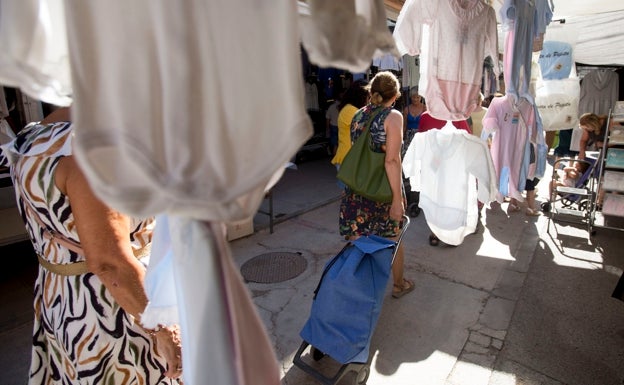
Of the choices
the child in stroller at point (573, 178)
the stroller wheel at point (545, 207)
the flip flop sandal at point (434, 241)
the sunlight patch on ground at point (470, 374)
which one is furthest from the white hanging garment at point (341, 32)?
the stroller wheel at point (545, 207)

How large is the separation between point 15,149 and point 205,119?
3.63 ft

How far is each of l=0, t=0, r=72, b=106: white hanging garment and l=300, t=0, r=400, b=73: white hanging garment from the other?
485 mm

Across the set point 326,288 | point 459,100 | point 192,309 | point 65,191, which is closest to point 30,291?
point 326,288

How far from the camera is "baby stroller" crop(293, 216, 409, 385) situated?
236 cm

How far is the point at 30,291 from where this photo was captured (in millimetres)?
3652

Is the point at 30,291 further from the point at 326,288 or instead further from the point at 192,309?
the point at 192,309

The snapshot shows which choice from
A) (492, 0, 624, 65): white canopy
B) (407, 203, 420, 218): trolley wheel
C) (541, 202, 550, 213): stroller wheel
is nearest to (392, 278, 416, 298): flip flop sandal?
(407, 203, 420, 218): trolley wheel

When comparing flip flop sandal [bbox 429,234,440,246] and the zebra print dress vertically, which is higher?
the zebra print dress

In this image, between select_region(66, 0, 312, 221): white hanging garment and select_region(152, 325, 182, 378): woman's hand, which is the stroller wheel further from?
select_region(66, 0, 312, 221): white hanging garment

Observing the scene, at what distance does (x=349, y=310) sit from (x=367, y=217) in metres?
0.95

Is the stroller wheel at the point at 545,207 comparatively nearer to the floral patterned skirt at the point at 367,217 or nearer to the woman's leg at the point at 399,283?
the woman's leg at the point at 399,283

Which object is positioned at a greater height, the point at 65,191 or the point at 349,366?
the point at 65,191

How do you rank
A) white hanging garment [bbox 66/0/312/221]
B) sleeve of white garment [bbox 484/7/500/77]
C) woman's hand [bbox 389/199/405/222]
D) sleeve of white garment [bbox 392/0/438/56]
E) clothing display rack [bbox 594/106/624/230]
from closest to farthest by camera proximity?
white hanging garment [bbox 66/0/312/221]
sleeve of white garment [bbox 392/0/438/56]
sleeve of white garment [bbox 484/7/500/77]
woman's hand [bbox 389/199/405/222]
clothing display rack [bbox 594/106/624/230]

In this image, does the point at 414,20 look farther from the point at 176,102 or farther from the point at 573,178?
the point at 573,178
